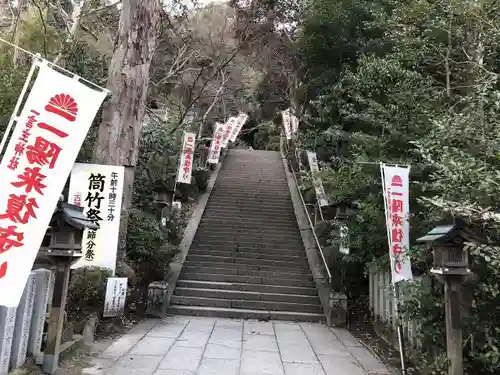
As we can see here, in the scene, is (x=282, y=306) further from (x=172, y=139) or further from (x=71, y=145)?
(x=172, y=139)

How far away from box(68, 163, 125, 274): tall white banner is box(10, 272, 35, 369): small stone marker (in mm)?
2513

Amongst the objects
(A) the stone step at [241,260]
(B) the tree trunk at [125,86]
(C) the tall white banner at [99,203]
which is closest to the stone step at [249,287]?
(A) the stone step at [241,260]

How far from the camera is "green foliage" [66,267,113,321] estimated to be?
21.8ft

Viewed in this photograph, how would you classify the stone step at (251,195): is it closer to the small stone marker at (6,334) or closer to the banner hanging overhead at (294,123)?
the banner hanging overhead at (294,123)

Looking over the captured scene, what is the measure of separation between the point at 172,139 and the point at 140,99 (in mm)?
6645

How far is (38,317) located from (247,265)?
21.3ft

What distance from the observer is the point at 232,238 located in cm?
1242

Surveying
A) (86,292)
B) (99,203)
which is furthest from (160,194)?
(86,292)

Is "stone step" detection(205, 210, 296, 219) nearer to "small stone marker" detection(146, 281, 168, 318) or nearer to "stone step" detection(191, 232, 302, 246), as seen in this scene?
"stone step" detection(191, 232, 302, 246)

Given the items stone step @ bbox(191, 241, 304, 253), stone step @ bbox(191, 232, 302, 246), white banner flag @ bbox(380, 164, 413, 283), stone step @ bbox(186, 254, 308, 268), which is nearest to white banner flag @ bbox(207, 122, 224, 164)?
stone step @ bbox(191, 232, 302, 246)

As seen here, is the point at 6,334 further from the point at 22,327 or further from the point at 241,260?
the point at 241,260

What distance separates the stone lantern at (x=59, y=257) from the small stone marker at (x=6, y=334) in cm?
57

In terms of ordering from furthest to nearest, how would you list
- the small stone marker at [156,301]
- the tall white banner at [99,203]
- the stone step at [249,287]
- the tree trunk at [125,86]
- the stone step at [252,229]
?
the stone step at [252,229]
the stone step at [249,287]
the small stone marker at [156,301]
the tree trunk at [125,86]
the tall white banner at [99,203]

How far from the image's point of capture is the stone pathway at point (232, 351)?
210 inches
